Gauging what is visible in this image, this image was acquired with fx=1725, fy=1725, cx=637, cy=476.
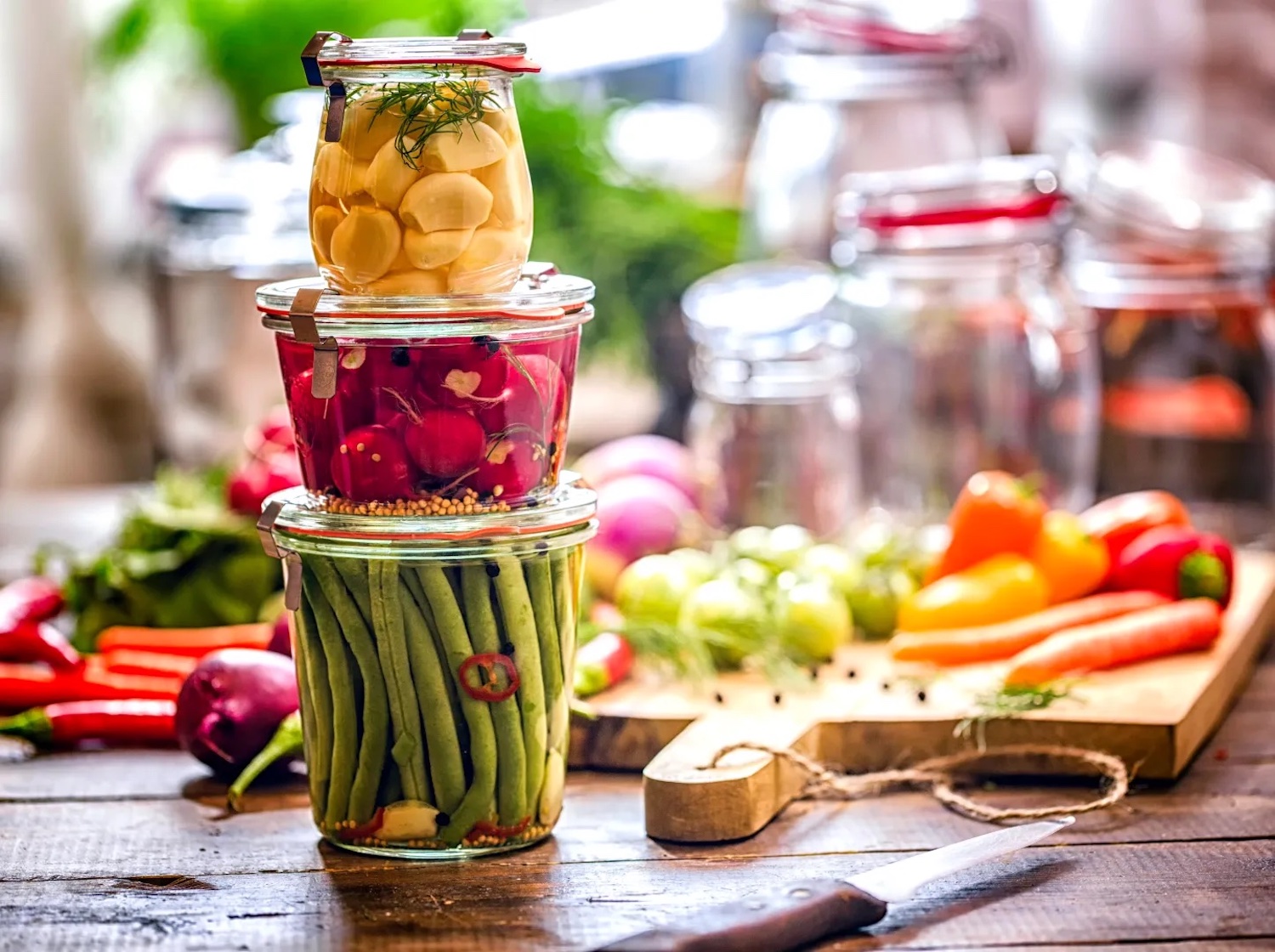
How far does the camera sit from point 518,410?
3.73 ft

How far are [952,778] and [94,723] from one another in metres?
0.72

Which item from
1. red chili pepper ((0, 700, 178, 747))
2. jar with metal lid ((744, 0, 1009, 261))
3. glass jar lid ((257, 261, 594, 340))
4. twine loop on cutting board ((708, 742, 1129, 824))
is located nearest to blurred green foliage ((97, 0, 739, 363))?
jar with metal lid ((744, 0, 1009, 261))

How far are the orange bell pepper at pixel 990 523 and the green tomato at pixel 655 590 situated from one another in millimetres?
272

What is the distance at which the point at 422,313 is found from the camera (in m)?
1.10

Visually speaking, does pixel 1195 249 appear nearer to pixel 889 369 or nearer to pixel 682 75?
pixel 889 369

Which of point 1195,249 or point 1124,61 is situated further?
point 1124,61

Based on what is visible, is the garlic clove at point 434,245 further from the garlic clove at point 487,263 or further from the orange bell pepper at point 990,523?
the orange bell pepper at point 990,523

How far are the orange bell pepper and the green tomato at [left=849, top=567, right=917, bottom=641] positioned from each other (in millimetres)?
72

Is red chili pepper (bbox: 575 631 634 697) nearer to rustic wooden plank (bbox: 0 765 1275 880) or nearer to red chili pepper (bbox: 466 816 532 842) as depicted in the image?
rustic wooden plank (bbox: 0 765 1275 880)

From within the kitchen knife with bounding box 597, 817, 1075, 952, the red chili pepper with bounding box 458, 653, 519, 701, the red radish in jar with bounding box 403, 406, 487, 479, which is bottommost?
the kitchen knife with bounding box 597, 817, 1075, 952

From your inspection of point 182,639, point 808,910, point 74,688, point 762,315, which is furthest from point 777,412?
point 808,910

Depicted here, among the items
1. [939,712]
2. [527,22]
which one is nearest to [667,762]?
[939,712]

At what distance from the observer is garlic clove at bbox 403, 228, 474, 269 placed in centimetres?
108

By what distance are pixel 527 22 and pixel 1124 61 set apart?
3.83ft
